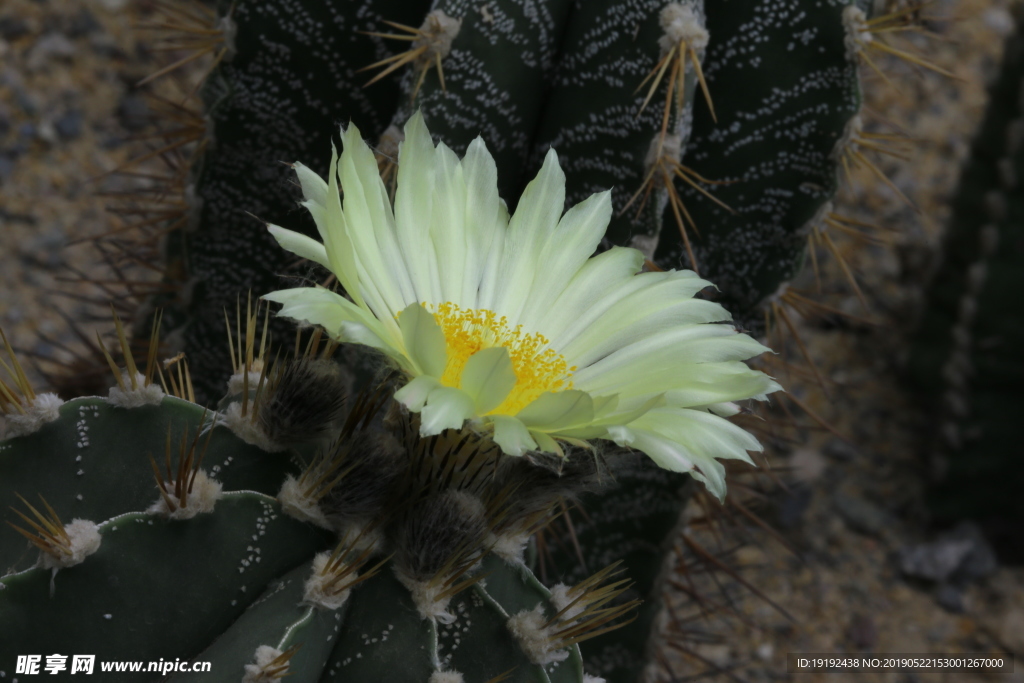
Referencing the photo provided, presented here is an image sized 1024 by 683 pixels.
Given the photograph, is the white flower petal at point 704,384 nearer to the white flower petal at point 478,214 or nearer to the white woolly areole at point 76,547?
the white flower petal at point 478,214

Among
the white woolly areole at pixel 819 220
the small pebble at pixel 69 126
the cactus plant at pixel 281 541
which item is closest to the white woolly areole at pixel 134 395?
the cactus plant at pixel 281 541

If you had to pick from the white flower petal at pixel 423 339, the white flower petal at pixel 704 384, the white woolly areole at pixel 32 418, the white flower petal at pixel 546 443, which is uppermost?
the white flower petal at pixel 423 339

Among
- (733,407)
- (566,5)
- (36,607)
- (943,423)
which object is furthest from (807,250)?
(943,423)

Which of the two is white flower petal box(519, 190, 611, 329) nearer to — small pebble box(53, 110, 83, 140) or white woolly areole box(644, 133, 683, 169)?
white woolly areole box(644, 133, 683, 169)

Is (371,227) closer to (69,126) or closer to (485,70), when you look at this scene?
A: (485,70)

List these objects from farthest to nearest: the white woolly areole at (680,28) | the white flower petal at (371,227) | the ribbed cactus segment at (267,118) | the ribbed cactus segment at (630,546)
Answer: the ribbed cactus segment at (630,546) → the ribbed cactus segment at (267,118) → the white woolly areole at (680,28) → the white flower petal at (371,227)

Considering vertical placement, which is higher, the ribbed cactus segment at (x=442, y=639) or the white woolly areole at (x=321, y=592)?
the white woolly areole at (x=321, y=592)

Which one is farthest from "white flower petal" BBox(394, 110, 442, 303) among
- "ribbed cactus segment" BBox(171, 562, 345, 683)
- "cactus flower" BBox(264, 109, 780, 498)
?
"ribbed cactus segment" BBox(171, 562, 345, 683)

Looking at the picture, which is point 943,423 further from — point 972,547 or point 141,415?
point 141,415
